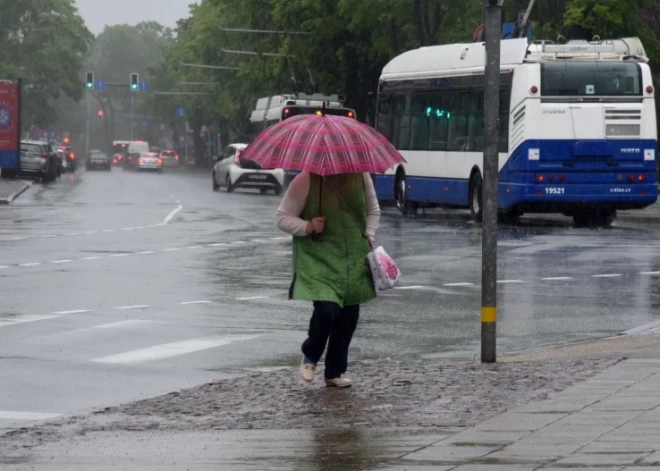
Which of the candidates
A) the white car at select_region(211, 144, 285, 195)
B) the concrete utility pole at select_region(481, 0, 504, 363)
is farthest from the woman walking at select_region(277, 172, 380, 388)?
the white car at select_region(211, 144, 285, 195)

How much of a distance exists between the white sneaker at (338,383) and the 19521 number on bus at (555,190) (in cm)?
1990

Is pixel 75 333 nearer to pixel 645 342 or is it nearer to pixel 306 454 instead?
pixel 645 342

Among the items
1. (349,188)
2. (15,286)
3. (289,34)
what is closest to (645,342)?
(349,188)

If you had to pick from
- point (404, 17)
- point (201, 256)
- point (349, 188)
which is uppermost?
point (404, 17)

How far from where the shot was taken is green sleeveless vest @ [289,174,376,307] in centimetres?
963

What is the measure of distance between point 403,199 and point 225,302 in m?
20.6

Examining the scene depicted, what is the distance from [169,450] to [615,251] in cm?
1633

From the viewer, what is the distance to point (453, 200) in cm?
3300

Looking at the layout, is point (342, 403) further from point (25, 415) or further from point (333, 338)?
point (25, 415)

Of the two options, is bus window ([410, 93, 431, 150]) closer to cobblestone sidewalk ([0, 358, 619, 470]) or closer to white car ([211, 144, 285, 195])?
white car ([211, 144, 285, 195])

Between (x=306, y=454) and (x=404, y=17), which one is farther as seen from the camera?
(x=404, y=17)

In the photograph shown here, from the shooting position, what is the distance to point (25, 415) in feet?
29.9

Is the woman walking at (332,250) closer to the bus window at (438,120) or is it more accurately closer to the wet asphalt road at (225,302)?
the wet asphalt road at (225,302)

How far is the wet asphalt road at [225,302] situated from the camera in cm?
1123
